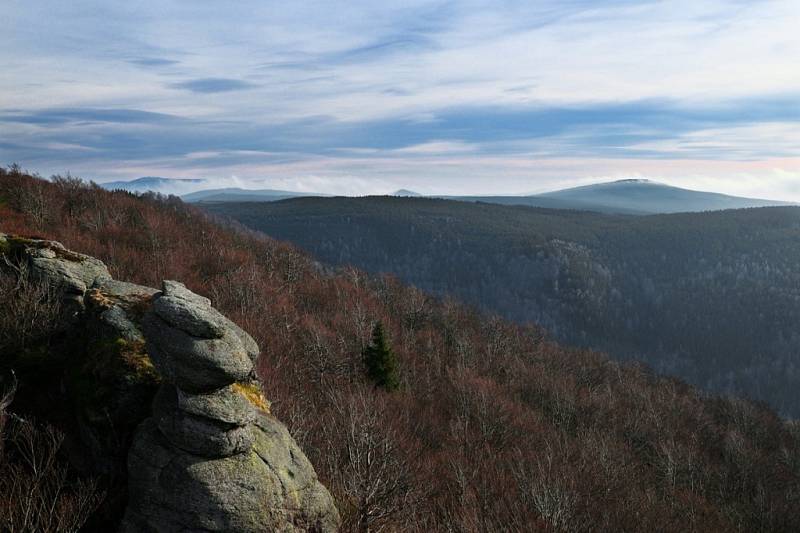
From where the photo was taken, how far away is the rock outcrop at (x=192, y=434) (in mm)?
11625

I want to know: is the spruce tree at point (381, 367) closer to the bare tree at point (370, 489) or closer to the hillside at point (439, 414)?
the hillside at point (439, 414)

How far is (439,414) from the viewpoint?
44.2m

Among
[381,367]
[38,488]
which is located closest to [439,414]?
[381,367]

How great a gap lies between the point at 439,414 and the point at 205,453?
34285mm

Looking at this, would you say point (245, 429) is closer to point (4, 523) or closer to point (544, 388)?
point (4, 523)

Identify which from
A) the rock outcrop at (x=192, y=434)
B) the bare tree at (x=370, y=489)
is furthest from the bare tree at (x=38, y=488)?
the bare tree at (x=370, y=489)

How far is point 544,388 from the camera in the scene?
6406 cm

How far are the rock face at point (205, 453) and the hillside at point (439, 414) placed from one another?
232cm

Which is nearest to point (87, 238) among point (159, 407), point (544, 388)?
point (159, 407)

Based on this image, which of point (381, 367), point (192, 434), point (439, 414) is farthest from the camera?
point (439, 414)

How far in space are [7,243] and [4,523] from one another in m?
14.8

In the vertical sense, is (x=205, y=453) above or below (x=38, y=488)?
above

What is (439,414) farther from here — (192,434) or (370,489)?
(192,434)

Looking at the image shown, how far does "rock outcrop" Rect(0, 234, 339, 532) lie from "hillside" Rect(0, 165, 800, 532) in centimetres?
185
